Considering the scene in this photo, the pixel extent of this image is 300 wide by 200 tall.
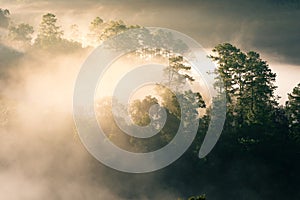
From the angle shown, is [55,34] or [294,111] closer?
[294,111]

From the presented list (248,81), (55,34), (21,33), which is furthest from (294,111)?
(21,33)

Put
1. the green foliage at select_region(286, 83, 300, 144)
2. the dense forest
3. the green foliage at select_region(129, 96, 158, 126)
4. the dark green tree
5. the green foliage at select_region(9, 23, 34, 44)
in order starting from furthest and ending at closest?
the green foliage at select_region(9, 23, 34, 44), the dark green tree, the dense forest, the green foliage at select_region(129, 96, 158, 126), the green foliage at select_region(286, 83, 300, 144)

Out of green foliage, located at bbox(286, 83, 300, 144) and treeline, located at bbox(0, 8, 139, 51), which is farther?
treeline, located at bbox(0, 8, 139, 51)

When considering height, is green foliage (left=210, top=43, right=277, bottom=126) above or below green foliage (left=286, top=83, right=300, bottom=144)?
above

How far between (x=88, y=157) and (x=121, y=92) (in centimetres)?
1644

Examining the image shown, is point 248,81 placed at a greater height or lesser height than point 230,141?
greater

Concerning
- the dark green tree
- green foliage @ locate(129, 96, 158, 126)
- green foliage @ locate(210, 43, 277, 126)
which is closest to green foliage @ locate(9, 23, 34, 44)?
the dark green tree

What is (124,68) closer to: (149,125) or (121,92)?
(121,92)

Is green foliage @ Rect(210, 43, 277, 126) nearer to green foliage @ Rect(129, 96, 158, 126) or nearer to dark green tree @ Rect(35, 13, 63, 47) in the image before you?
green foliage @ Rect(129, 96, 158, 126)

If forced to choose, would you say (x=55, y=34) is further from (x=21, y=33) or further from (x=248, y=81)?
(x=248, y=81)

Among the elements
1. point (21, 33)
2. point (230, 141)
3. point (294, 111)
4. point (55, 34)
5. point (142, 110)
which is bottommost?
point (230, 141)

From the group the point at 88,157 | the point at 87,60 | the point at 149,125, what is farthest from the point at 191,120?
the point at 87,60

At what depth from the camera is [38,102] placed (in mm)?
145000

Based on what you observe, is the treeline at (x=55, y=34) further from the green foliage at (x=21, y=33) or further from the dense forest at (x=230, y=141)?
the dense forest at (x=230, y=141)
